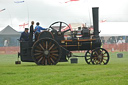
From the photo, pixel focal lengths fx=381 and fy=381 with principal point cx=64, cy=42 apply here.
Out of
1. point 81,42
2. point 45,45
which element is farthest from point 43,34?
point 81,42

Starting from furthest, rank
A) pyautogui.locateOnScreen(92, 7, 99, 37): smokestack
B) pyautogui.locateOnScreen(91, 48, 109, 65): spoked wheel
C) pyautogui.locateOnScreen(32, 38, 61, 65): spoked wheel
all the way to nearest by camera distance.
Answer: pyautogui.locateOnScreen(92, 7, 99, 37): smokestack → pyautogui.locateOnScreen(91, 48, 109, 65): spoked wheel → pyautogui.locateOnScreen(32, 38, 61, 65): spoked wheel

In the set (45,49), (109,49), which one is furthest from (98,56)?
(109,49)

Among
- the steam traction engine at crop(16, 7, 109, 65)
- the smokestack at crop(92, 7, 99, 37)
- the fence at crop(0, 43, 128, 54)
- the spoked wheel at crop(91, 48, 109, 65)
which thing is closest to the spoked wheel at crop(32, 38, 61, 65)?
the steam traction engine at crop(16, 7, 109, 65)

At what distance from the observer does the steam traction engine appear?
60.2 ft

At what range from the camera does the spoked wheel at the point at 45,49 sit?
18.4 metres

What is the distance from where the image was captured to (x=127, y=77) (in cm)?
1130

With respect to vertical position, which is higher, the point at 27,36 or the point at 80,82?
the point at 27,36

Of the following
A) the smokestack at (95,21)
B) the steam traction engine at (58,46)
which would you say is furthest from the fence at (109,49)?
the smokestack at (95,21)

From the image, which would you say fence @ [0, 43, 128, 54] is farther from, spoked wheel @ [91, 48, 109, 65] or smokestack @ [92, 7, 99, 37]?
spoked wheel @ [91, 48, 109, 65]

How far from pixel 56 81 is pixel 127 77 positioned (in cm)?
218

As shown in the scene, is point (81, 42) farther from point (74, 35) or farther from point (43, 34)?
point (43, 34)

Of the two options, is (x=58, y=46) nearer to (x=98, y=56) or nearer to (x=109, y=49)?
(x=98, y=56)

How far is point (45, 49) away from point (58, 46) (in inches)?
25.6

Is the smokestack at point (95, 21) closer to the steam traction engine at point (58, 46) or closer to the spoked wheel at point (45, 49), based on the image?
the steam traction engine at point (58, 46)
